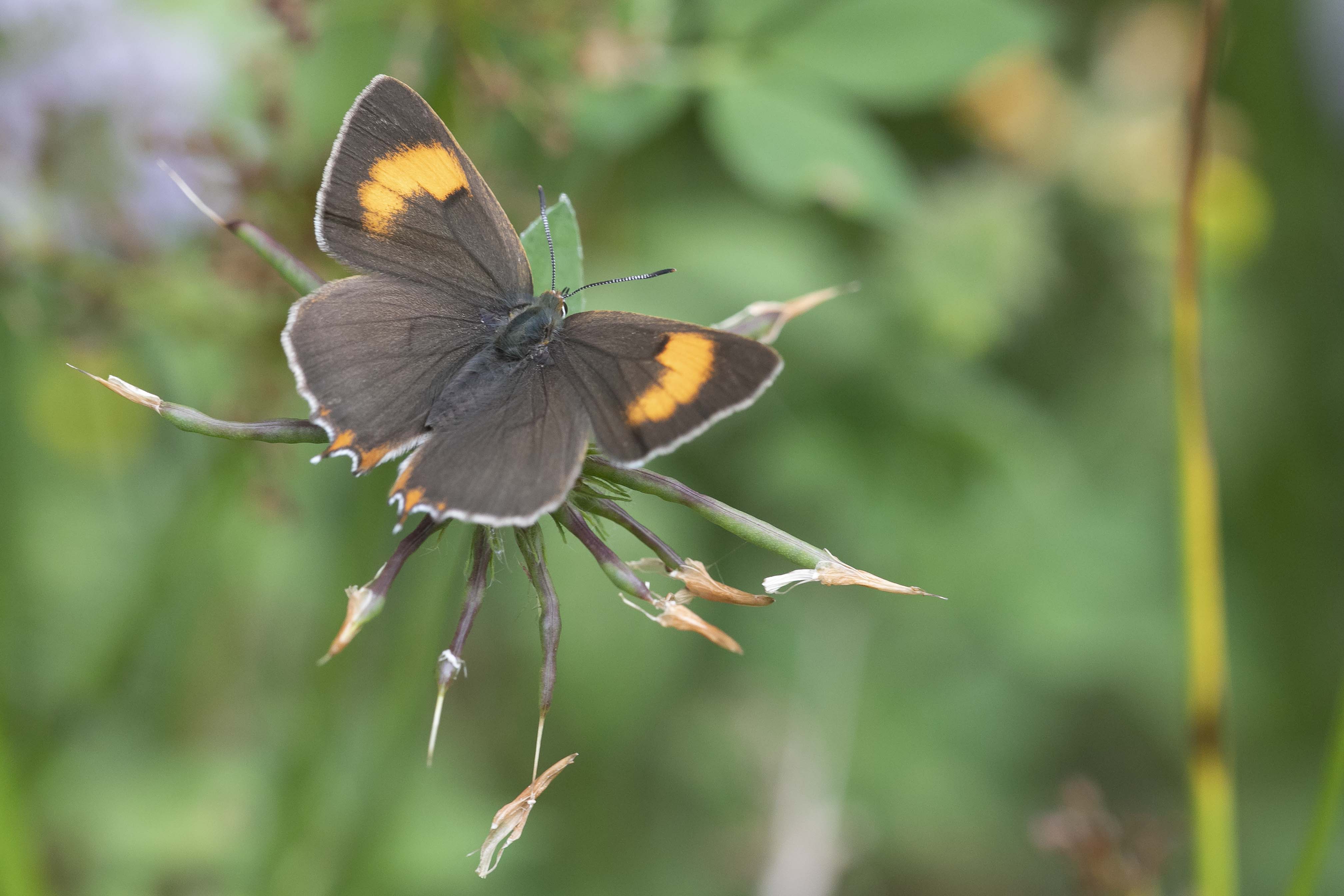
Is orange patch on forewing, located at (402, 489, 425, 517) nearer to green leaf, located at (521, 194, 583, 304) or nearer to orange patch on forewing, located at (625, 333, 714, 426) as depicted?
orange patch on forewing, located at (625, 333, 714, 426)

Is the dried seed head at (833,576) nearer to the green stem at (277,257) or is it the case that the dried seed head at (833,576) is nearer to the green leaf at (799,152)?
the green stem at (277,257)

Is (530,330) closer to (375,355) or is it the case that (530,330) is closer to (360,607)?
(375,355)

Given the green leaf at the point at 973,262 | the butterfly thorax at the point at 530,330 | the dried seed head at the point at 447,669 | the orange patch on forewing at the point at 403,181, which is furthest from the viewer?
the green leaf at the point at 973,262

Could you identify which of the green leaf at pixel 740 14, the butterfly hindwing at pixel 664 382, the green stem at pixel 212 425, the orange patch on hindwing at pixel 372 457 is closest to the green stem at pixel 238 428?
the green stem at pixel 212 425

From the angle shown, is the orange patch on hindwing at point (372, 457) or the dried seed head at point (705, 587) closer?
the dried seed head at point (705, 587)

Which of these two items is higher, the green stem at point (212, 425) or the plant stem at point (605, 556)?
the green stem at point (212, 425)

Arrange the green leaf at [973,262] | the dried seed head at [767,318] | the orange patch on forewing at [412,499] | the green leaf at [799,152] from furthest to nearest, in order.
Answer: the green leaf at [973,262], the green leaf at [799,152], the dried seed head at [767,318], the orange patch on forewing at [412,499]

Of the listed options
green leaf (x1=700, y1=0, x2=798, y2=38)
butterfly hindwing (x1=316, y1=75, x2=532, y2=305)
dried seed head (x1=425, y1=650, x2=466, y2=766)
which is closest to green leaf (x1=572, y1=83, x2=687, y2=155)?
green leaf (x1=700, y1=0, x2=798, y2=38)
